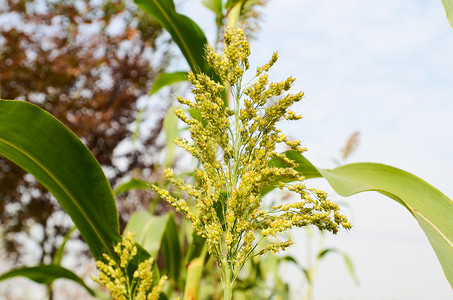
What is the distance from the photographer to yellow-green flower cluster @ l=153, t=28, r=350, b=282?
750mm

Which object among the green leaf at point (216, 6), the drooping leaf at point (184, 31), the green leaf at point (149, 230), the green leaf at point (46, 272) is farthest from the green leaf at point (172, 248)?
the green leaf at point (216, 6)

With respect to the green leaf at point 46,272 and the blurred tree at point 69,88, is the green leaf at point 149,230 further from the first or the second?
the blurred tree at point 69,88

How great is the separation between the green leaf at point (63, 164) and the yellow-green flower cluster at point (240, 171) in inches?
12.8

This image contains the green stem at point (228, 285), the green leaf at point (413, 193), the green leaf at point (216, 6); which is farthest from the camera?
the green leaf at point (216, 6)

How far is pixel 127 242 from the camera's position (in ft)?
2.47

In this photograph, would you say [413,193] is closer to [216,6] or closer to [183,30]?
[183,30]

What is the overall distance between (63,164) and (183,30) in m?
0.58

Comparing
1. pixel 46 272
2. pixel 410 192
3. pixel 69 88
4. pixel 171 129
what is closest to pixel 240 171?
pixel 410 192

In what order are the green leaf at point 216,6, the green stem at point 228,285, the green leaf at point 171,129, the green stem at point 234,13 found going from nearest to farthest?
the green stem at point 228,285 → the green stem at point 234,13 → the green leaf at point 216,6 → the green leaf at point 171,129

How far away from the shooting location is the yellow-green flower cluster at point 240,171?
0.75 m

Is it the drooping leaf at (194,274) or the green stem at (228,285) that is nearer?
the green stem at (228,285)

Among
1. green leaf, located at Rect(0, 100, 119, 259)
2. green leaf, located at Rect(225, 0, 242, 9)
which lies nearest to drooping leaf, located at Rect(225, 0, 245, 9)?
green leaf, located at Rect(225, 0, 242, 9)

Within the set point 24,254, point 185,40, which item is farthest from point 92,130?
point 185,40

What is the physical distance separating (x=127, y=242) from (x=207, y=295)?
3.18m
